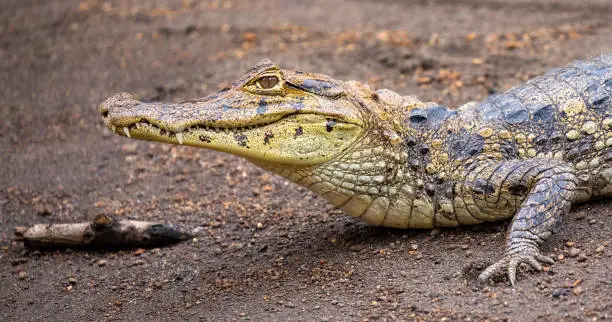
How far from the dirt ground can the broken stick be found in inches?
4.3

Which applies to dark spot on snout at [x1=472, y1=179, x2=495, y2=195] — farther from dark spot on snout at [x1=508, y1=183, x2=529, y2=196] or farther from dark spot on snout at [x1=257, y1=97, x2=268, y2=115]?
dark spot on snout at [x1=257, y1=97, x2=268, y2=115]

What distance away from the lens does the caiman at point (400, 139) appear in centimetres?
496

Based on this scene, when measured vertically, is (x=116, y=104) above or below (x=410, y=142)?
above

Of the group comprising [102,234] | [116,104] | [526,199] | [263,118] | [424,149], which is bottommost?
[102,234]

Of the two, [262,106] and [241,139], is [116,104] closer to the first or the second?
[241,139]

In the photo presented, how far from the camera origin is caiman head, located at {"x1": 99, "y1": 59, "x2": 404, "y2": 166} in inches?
193

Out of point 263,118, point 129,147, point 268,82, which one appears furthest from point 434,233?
point 129,147

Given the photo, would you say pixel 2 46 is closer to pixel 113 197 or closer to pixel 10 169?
pixel 10 169

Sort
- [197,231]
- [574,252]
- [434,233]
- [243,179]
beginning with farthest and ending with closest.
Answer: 1. [243,179]
2. [197,231]
3. [434,233]
4. [574,252]

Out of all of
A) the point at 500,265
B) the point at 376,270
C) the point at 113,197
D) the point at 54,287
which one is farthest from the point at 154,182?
the point at 500,265

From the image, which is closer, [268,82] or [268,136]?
[268,136]

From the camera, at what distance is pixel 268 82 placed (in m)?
5.13

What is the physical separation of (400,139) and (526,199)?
98 centimetres

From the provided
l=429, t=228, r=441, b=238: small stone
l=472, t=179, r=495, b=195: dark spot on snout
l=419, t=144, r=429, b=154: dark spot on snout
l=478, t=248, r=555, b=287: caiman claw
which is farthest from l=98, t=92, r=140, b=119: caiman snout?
l=478, t=248, r=555, b=287: caiman claw
